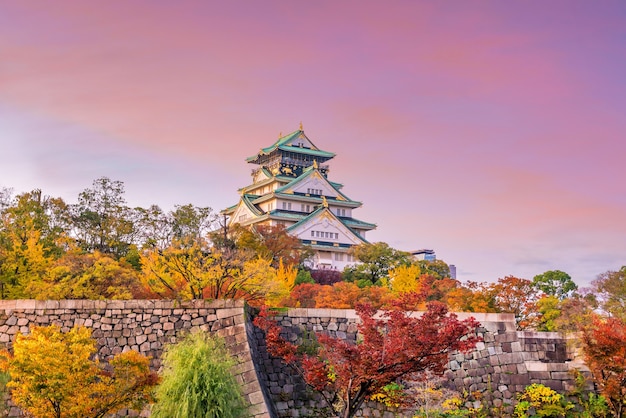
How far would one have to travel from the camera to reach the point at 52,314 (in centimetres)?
1789

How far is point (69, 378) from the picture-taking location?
14.5 metres

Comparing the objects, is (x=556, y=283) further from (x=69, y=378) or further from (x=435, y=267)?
(x=69, y=378)

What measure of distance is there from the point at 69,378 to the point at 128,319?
3.42 m

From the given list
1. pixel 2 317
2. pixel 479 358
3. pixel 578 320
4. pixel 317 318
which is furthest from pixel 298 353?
pixel 578 320

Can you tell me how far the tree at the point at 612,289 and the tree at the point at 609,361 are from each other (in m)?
15.5

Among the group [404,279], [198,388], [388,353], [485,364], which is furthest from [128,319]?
[404,279]

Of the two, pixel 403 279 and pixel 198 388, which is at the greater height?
pixel 403 279

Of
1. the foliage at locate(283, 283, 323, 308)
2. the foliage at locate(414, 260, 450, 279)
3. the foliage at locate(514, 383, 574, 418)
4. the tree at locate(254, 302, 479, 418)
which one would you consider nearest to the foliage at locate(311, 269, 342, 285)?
the foliage at locate(414, 260, 450, 279)

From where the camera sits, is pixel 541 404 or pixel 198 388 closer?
pixel 198 388

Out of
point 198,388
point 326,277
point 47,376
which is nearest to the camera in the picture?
point 47,376

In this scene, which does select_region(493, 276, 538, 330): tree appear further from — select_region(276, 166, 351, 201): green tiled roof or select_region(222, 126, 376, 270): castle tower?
select_region(276, 166, 351, 201): green tiled roof

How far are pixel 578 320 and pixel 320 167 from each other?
53680 millimetres

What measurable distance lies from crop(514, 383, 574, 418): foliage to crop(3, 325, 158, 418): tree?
9413 millimetres

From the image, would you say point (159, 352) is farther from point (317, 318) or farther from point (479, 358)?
point (479, 358)
